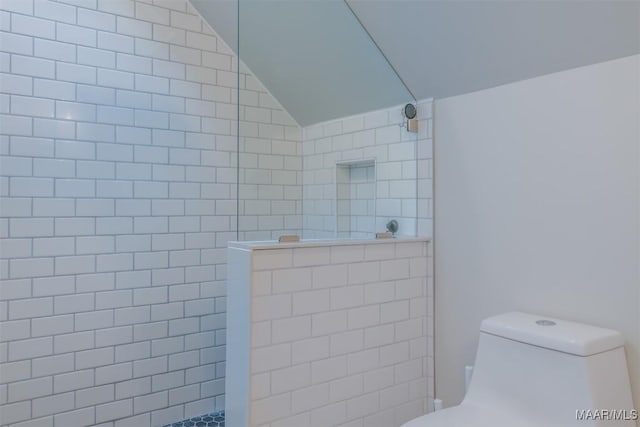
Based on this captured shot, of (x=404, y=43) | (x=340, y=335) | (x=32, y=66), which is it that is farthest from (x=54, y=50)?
(x=340, y=335)

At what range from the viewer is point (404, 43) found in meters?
2.00

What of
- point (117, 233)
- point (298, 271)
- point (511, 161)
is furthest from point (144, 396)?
point (511, 161)

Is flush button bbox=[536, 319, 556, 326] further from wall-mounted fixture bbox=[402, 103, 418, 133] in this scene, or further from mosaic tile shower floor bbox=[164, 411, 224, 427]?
mosaic tile shower floor bbox=[164, 411, 224, 427]

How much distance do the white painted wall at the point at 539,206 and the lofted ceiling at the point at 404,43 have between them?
10 centimetres

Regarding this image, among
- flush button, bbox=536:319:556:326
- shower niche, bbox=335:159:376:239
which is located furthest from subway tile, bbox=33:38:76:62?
flush button, bbox=536:319:556:326

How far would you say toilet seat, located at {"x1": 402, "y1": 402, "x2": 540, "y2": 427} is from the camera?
4.82 feet

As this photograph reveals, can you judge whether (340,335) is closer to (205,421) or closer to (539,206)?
(539,206)

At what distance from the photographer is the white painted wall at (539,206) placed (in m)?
1.51

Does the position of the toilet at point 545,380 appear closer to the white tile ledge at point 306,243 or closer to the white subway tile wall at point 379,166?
the white tile ledge at point 306,243

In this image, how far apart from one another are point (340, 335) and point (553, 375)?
0.78 m

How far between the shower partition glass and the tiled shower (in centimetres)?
1

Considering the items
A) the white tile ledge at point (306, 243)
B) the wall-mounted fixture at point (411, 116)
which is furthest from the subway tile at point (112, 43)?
the wall-mounted fixture at point (411, 116)

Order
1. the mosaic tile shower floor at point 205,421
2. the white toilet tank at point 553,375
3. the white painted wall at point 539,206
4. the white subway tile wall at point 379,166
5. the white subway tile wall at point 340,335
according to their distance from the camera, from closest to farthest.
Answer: the white toilet tank at point 553,375 < the white painted wall at point 539,206 < the white subway tile wall at point 340,335 < the white subway tile wall at point 379,166 < the mosaic tile shower floor at point 205,421

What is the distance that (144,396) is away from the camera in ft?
7.55
